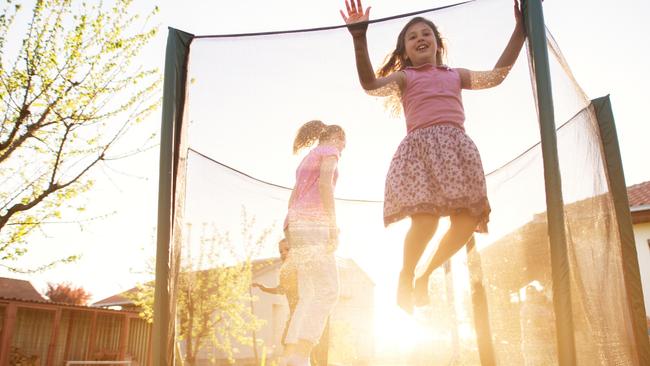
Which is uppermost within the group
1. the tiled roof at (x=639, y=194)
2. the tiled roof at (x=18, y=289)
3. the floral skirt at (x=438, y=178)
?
the tiled roof at (x=639, y=194)

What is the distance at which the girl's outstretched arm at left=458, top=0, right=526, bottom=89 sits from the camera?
5.89 feet

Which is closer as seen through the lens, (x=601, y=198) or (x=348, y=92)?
(x=348, y=92)

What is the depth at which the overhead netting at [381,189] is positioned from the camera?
183 centimetres

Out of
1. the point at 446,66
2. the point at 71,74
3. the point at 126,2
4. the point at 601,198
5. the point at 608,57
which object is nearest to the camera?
the point at 446,66

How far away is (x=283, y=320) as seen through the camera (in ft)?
6.97

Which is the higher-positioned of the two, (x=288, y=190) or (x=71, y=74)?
(x=71, y=74)

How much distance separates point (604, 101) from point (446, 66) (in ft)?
4.10

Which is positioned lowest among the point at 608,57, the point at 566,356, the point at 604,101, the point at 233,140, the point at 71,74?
the point at 566,356

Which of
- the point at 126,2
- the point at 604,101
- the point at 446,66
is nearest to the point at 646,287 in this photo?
the point at 604,101

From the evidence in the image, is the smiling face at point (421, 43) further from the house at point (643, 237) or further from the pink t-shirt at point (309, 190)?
the house at point (643, 237)

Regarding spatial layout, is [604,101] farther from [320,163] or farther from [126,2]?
[126,2]

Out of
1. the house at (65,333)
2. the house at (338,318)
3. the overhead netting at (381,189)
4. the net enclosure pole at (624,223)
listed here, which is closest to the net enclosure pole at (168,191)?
the overhead netting at (381,189)

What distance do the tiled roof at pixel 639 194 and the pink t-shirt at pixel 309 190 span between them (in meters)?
9.45

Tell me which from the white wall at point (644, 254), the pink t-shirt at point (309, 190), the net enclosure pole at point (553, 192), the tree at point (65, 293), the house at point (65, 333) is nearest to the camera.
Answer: the net enclosure pole at point (553, 192)
